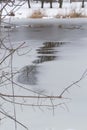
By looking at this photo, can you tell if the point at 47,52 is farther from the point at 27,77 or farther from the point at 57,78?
the point at 57,78

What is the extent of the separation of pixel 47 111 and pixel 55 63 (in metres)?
5.65

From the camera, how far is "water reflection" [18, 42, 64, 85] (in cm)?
988

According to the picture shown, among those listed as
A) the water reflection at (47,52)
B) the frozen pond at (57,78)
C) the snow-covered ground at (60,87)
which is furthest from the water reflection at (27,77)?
the water reflection at (47,52)

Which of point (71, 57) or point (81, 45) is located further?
point (81, 45)

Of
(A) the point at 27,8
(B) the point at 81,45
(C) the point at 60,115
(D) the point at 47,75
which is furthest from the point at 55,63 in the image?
(A) the point at 27,8

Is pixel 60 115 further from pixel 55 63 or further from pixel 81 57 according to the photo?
pixel 81 57

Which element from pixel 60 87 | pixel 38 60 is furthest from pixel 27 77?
pixel 38 60

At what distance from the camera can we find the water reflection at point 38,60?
9.88 meters

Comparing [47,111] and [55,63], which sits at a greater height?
[47,111]

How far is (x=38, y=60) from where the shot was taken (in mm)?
13344

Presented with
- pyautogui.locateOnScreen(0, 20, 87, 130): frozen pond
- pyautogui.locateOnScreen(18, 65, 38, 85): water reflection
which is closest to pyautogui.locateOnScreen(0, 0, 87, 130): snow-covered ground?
pyautogui.locateOnScreen(0, 20, 87, 130): frozen pond

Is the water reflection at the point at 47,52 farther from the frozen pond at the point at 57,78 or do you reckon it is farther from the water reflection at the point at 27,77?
the water reflection at the point at 27,77

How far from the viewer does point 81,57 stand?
523 inches

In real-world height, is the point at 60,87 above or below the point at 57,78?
above
